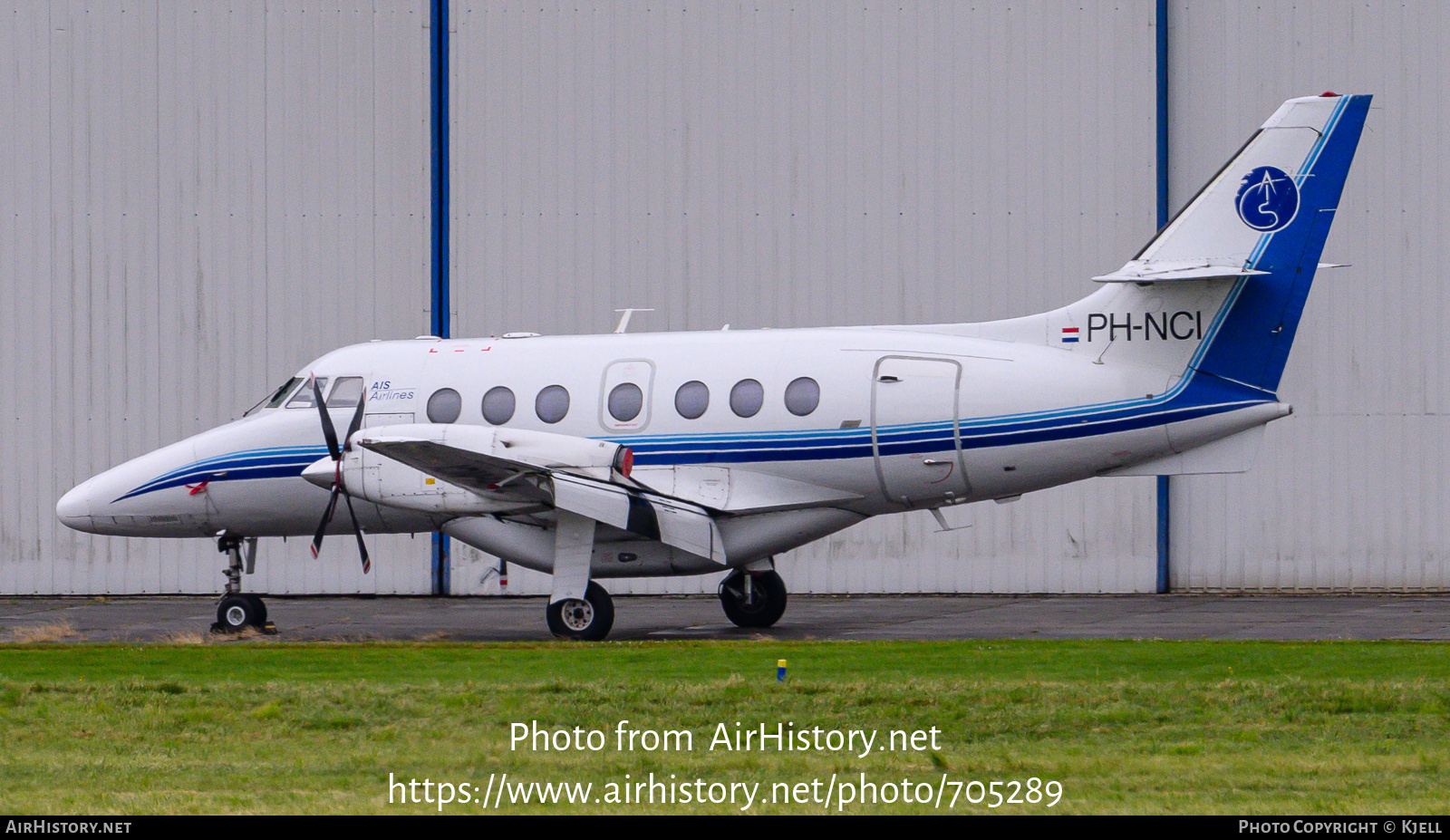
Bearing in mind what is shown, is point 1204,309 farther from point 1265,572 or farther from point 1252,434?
point 1265,572

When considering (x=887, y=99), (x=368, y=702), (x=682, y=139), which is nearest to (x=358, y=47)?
(x=682, y=139)

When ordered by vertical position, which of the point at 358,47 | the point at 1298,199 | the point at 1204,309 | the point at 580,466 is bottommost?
the point at 580,466

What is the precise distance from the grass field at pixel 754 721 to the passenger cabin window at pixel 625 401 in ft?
12.0

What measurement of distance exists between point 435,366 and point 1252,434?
9672mm

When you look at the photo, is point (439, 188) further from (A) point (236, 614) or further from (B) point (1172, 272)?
(B) point (1172, 272)

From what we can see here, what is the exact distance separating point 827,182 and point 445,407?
10.6 m

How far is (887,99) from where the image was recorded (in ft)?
93.4

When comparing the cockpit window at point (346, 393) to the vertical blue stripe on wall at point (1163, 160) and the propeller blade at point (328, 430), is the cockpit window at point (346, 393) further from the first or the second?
the vertical blue stripe on wall at point (1163, 160)

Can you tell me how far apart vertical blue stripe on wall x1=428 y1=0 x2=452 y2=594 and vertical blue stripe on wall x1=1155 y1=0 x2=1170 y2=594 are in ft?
39.9

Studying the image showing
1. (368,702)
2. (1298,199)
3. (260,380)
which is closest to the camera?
(368,702)

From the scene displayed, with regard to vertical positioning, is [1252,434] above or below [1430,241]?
below

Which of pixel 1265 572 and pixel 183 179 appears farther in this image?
pixel 183 179

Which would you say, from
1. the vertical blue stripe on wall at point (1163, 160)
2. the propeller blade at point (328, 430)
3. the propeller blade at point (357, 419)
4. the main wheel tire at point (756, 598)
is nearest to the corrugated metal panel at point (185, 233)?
the propeller blade at point (357, 419)

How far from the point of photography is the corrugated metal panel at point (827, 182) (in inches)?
1098
